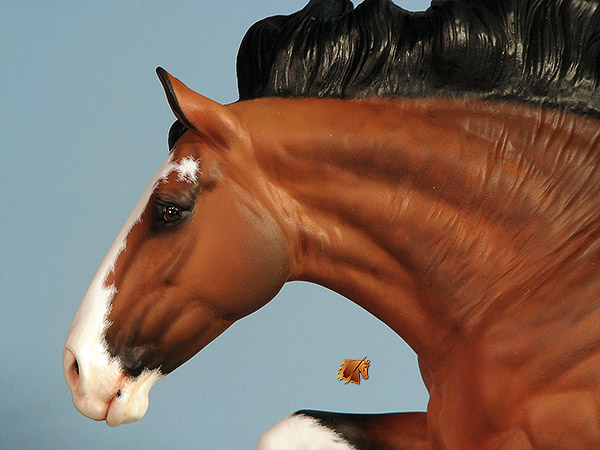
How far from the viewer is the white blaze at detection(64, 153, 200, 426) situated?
74cm

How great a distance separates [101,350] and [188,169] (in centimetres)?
18

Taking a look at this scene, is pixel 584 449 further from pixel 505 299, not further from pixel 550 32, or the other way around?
pixel 550 32

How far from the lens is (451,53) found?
0.70 metres

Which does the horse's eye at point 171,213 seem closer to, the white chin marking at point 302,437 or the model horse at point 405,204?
the model horse at point 405,204

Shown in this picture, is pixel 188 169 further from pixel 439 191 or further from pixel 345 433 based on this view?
pixel 345 433

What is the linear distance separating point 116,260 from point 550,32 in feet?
1.38

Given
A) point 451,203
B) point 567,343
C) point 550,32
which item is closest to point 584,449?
point 567,343

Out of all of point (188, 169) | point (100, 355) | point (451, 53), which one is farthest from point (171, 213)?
point (451, 53)

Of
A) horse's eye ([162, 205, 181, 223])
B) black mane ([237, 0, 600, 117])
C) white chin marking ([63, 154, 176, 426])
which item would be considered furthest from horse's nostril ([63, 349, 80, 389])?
black mane ([237, 0, 600, 117])

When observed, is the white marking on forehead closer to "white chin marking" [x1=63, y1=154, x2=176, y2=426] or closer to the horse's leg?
"white chin marking" [x1=63, y1=154, x2=176, y2=426]

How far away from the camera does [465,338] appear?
720mm

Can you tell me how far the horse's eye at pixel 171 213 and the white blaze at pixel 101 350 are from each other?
3 centimetres

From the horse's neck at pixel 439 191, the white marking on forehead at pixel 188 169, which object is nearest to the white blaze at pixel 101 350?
the white marking on forehead at pixel 188 169

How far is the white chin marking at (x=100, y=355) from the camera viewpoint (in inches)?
29.2
